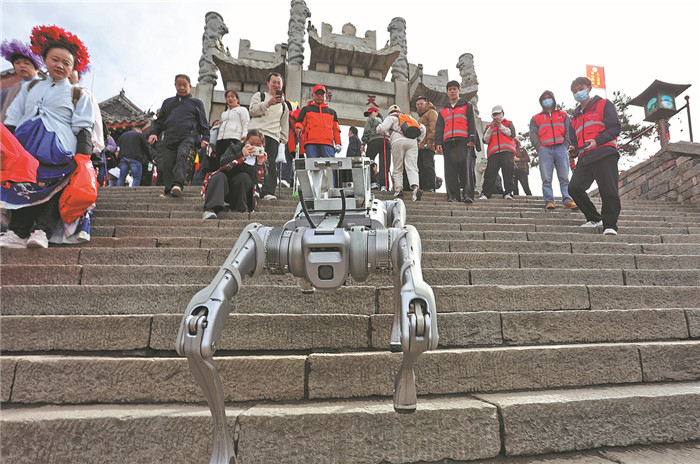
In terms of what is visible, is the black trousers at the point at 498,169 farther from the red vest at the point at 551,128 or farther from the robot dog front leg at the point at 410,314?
the robot dog front leg at the point at 410,314

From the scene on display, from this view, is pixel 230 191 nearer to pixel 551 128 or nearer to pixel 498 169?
pixel 498 169

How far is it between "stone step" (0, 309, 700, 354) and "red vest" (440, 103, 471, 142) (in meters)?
4.20

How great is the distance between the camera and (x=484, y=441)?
5.34 feet

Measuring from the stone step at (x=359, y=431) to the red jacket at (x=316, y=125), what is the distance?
4.64 meters

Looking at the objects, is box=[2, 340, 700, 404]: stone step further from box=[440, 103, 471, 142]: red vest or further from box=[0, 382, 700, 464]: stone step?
box=[440, 103, 471, 142]: red vest

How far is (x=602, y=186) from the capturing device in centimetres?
447

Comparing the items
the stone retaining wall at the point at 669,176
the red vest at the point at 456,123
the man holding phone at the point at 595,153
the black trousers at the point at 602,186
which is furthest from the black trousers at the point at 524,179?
the black trousers at the point at 602,186

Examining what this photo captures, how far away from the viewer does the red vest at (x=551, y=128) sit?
18.9 feet

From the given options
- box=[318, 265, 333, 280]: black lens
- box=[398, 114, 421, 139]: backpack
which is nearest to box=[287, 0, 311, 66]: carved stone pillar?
box=[398, 114, 421, 139]: backpack

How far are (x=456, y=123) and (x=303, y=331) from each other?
16.3 ft

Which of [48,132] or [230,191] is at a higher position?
[48,132]

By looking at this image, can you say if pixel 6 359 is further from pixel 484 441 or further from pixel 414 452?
pixel 484 441

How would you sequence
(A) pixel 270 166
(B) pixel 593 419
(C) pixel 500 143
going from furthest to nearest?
1. (C) pixel 500 143
2. (A) pixel 270 166
3. (B) pixel 593 419

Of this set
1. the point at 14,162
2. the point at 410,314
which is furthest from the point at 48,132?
the point at 410,314
